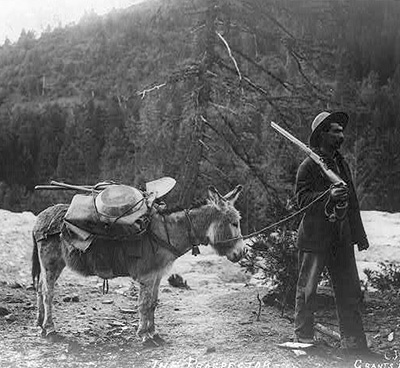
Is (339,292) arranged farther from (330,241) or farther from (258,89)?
A: (258,89)

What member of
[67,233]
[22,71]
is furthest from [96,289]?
[22,71]

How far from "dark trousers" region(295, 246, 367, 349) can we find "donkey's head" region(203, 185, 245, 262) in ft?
2.56

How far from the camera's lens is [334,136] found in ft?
16.5

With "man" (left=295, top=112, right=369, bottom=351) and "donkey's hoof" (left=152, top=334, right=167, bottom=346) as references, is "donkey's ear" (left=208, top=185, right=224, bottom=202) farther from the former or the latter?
"donkey's hoof" (left=152, top=334, right=167, bottom=346)

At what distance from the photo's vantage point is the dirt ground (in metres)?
4.98

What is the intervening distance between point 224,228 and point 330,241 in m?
Result: 1.17

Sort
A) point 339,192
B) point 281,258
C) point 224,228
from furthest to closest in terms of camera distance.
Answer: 1. point 281,258
2. point 224,228
3. point 339,192

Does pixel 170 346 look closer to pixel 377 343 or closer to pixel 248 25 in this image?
pixel 377 343

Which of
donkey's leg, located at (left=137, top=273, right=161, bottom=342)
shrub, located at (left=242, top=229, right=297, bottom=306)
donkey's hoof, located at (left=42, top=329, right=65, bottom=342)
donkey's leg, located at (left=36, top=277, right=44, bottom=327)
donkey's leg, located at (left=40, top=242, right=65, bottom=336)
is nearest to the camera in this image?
donkey's leg, located at (left=137, top=273, right=161, bottom=342)

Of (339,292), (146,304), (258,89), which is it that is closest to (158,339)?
(146,304)

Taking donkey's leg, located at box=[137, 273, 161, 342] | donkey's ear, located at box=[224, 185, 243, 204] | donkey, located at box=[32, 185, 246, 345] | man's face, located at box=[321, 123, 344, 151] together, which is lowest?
donkey's leg, located at box=[137, 273, 161, 342]

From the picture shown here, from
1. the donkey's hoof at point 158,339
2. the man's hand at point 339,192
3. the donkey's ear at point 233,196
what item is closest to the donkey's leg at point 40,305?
the donkey's hoof at point 158,339

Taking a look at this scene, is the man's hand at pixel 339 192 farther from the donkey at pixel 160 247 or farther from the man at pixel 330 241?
the donkey at pixel 160 247

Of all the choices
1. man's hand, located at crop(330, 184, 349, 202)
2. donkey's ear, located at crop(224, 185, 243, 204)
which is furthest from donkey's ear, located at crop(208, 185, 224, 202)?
man's hand, located at crop(330, 184, 349, 202)
